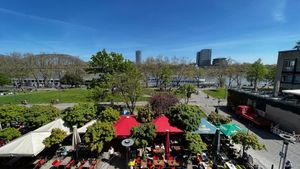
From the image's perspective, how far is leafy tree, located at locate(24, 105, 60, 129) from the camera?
16.2 m

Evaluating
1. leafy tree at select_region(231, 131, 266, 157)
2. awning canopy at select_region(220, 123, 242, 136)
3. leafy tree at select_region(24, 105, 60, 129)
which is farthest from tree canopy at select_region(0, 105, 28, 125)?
leafy tree at select_region(231, 131, 266, 157)

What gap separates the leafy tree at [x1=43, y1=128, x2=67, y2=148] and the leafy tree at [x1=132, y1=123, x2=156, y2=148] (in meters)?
5.64

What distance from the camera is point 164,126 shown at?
1380 cm

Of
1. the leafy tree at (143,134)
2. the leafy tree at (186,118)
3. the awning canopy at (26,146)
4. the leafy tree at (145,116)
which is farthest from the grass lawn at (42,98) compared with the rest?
the leafy tree at (186,118)

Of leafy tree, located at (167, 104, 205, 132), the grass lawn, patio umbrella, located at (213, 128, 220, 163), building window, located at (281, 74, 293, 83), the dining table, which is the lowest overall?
the grass lawn

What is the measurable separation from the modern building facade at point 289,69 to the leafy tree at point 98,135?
32032mm

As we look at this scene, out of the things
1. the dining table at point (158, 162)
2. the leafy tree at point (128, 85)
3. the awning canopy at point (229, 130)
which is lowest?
the dining table at point (158, 162)

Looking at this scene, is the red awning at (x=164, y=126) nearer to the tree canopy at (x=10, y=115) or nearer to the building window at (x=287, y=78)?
the tree canopy at (x=10, y=115)

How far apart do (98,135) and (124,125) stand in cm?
285

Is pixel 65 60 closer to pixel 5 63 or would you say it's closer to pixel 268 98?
pixel 5 63

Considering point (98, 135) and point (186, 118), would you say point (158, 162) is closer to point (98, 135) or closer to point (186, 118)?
point (186, 118)

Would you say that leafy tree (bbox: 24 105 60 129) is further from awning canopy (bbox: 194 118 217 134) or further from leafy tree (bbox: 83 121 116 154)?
awning canopy (bbox: 194 118 217 134)

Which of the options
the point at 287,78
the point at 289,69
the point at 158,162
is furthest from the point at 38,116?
the point at 287,78

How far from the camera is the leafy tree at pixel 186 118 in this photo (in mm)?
13566
